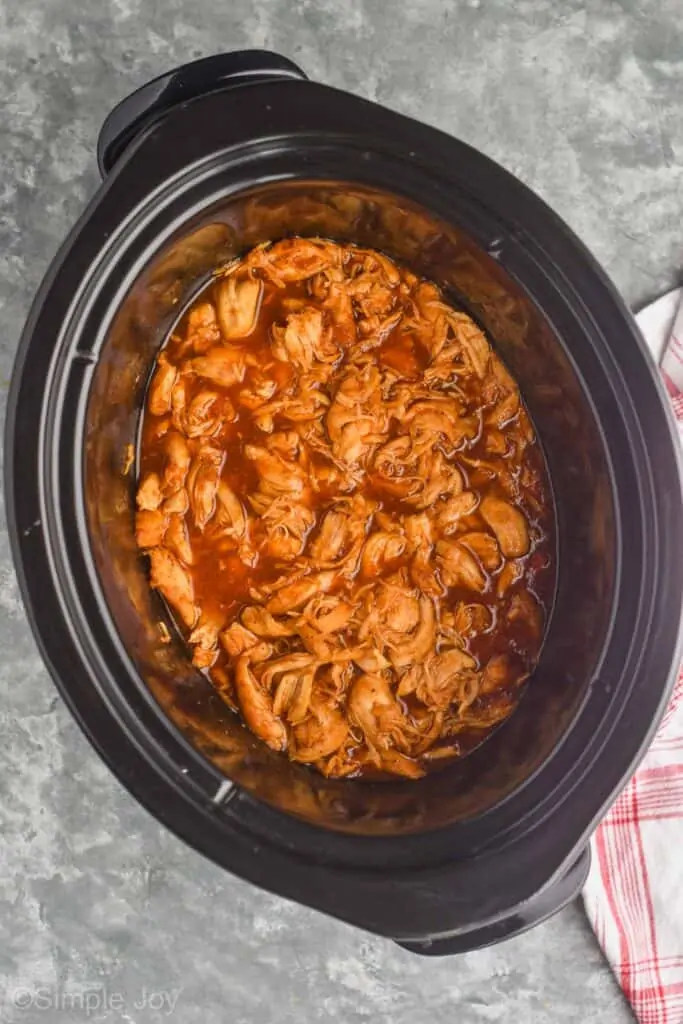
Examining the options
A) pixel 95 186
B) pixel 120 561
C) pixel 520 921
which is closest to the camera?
pixel 520 921

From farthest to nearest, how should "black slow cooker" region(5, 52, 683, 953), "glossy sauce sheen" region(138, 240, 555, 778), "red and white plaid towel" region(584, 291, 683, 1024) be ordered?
1. "red and white plaid towel" region(584, 291, 683, 1024)
2. "glossy sauce sheen" region(138, 240, 555, 778)
3. "black slow cooker" region(5, 52, 683, 953)

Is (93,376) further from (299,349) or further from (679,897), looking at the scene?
(679,897)

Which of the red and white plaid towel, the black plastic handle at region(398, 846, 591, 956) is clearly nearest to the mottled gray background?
the red and white plaid towel

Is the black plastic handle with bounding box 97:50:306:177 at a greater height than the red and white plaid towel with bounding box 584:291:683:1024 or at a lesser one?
greater

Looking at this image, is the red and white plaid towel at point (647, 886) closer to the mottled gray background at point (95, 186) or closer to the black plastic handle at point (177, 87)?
the mottled gray background at point (95, 186)

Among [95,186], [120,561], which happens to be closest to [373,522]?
[120,561]

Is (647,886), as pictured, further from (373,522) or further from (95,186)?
(95,186)

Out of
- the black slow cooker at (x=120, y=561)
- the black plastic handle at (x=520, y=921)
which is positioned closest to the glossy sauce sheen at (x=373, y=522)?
the black slow cooker at (x=120, y=561)

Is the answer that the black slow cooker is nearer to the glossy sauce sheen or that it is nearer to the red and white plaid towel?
the glossy sauce sheen
